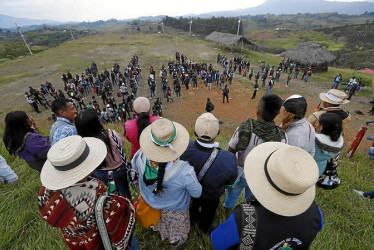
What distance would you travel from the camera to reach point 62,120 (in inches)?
126

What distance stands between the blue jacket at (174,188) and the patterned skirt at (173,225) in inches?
3.8

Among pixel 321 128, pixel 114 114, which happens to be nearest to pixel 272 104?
pixel 321 128

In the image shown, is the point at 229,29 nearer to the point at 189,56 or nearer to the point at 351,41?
the point at 351,41

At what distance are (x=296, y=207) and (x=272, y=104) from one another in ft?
4.86

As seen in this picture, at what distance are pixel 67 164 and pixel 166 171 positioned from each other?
898 millimetres

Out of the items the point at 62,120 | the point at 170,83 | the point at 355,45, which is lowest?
the point at 355,45

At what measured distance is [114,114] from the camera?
35.1 ft

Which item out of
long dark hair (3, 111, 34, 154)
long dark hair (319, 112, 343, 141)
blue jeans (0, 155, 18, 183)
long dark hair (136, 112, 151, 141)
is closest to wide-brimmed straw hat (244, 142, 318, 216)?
long dark hair (319, 112, 343, 141)

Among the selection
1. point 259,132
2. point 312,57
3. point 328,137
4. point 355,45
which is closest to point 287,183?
point 259,132

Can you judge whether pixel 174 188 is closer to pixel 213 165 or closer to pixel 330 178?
pixel 213 165

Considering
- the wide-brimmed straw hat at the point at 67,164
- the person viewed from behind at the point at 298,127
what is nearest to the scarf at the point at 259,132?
the person viewed from behind at the point at 298,127

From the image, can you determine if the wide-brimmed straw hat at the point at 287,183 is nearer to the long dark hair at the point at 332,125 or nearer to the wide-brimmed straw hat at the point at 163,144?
the wide-brimmed straw hat at the point at 163,144

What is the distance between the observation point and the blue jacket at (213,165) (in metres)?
2.18

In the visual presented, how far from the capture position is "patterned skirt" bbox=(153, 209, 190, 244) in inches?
88.7
